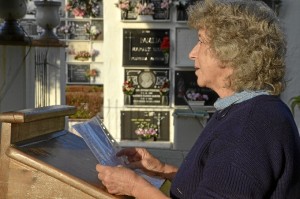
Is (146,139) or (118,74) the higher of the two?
(118,74)

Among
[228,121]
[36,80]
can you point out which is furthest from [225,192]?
[36,80]

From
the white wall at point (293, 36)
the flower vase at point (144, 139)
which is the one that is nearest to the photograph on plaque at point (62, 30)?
the flower vase at point (144, 139)

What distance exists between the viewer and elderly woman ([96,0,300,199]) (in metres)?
1.74

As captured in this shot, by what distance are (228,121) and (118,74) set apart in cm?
878

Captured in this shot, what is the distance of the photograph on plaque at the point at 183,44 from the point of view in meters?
10.3

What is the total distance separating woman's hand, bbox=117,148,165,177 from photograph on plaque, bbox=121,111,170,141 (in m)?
7.87

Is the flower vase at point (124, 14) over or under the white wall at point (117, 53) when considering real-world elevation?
over

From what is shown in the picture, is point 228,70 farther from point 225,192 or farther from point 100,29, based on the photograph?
point 100,29

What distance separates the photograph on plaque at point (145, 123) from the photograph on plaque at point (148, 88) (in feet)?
0.57

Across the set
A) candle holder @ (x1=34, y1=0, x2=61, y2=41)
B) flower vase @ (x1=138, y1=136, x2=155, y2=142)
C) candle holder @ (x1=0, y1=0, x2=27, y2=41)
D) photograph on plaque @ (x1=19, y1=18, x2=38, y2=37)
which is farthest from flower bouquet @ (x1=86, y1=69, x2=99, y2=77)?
candle holder @ (x1=0, y1=0, x2=27, y2=41)

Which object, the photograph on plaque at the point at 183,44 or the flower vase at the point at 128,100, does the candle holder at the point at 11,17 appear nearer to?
the flower vase at the point at 128,100

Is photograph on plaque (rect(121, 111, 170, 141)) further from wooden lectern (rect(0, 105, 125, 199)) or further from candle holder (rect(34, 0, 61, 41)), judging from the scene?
wooden lectern (rect(0, 105, 125, 199))

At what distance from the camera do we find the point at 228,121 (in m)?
1.86

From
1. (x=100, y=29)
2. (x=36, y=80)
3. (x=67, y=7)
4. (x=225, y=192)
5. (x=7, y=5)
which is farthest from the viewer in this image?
(x=100, y=29)
